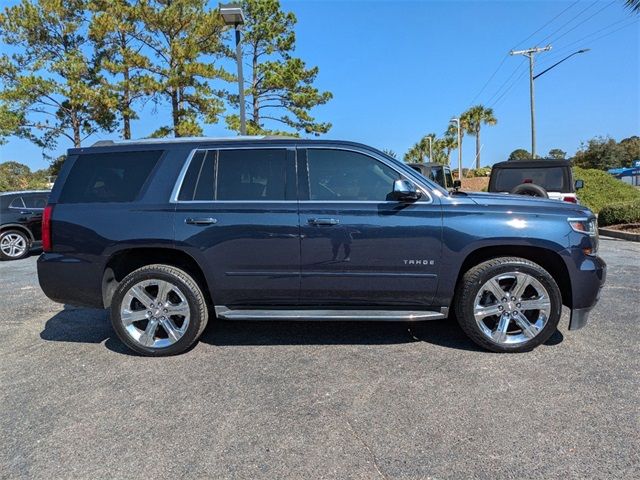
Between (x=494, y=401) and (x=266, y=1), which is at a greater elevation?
(x=266, y=1)

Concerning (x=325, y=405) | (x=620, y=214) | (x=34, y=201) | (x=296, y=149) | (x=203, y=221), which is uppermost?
(x=296, y=149)

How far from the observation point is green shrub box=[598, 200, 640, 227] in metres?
12.2

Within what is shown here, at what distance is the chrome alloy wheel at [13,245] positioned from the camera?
10.2 m

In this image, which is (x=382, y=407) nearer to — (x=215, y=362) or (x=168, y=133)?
(x=215, y=362)

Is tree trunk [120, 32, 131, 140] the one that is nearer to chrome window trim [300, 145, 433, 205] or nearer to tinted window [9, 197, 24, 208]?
tinted window [9, 197, 24, 208]

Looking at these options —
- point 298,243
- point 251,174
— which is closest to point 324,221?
point 298,243

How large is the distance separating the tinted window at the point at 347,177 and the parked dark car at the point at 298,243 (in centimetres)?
1

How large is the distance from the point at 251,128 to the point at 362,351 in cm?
1820

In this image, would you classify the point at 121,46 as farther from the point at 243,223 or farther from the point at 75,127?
the point at 243,223

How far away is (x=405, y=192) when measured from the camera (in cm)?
374

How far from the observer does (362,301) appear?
3.97m

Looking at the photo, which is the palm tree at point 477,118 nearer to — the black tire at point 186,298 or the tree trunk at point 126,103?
the tree trunk at point 126,103

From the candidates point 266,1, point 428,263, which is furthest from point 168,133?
point 428,263

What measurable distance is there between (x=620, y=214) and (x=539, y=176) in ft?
15.5
